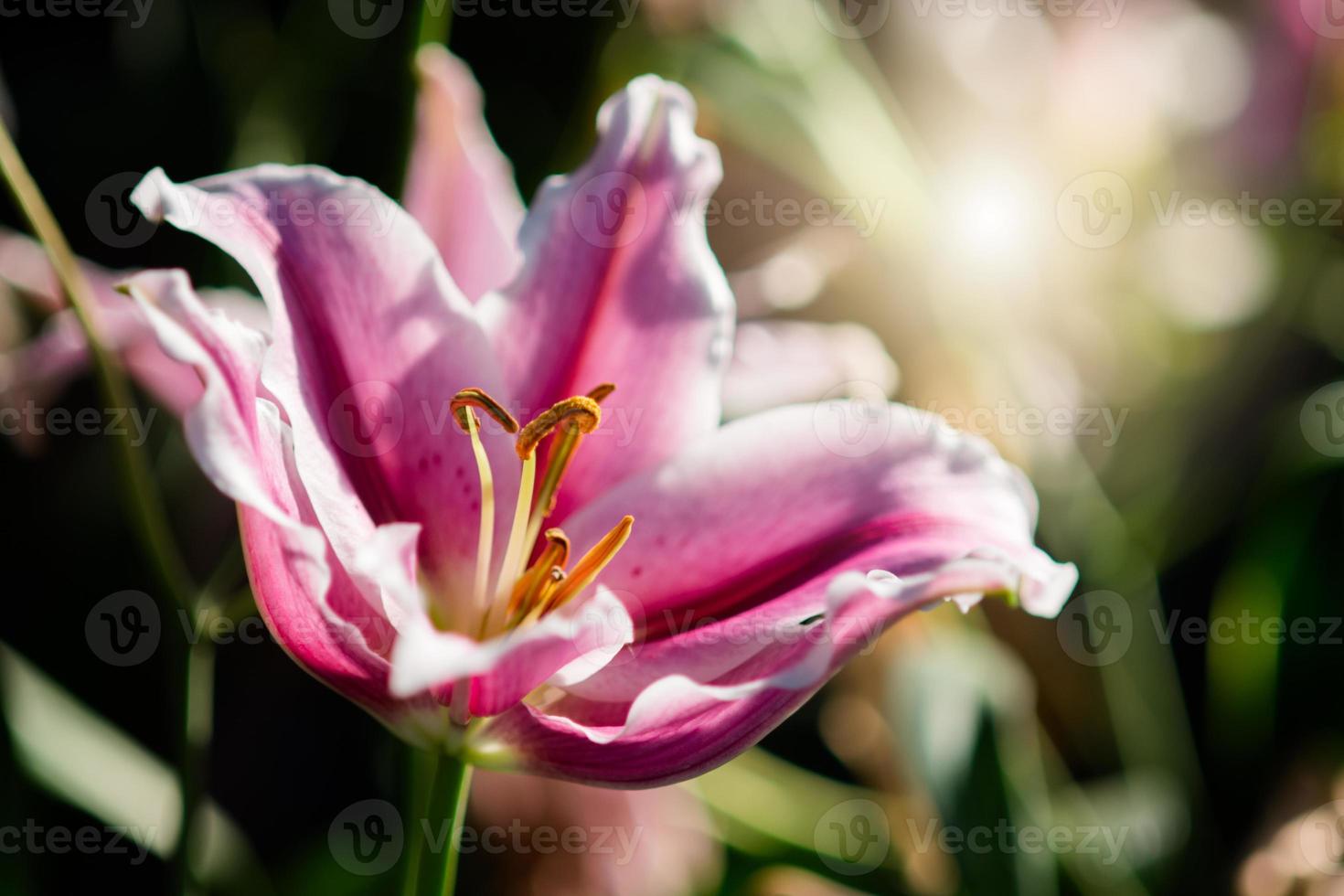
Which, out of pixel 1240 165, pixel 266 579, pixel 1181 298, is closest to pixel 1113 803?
pixel 1181 298

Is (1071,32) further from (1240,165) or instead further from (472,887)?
(472,887)

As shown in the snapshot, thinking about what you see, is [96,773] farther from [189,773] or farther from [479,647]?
[479,647]

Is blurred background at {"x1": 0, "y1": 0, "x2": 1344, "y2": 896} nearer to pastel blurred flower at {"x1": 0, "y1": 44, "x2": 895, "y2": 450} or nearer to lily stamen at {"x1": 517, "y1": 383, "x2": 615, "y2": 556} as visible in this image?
pastel blurred flower at {"x1": 0, "y1": 44, "x2": 895, "y2": 450}

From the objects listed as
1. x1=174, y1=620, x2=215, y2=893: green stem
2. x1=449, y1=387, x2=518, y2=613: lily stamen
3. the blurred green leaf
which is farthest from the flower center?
the blurred green leaf

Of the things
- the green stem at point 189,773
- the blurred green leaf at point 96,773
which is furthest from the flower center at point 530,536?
the blurred green leaf at point 96,773

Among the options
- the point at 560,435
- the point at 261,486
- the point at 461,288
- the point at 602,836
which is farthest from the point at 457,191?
the point at 602,836
